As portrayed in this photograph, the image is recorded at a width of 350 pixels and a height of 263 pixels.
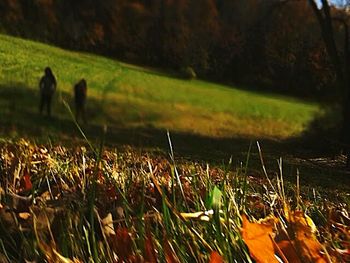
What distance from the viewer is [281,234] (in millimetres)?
1810

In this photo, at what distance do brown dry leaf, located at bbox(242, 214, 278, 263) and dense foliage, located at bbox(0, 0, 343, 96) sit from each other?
1705cm

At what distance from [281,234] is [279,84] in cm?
2228

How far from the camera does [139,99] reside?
29.1 metres

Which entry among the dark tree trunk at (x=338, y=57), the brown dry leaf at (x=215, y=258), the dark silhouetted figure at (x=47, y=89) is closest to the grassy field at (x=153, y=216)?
the brown dry leaf at (x=215, y=258)

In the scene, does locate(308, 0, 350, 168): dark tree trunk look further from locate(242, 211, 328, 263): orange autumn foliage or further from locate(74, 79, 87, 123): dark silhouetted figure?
locate(242, 211, 328, 263): orange autumn foliage

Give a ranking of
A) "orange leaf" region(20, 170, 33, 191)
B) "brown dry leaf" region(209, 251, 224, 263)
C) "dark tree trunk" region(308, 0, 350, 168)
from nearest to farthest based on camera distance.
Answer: "brown dry leaf" region(209, 251, 224, 263) → "orange leaf" region(20, 170, 33, 191) → "dark tree trunk" region(308, 0, 350, 168)

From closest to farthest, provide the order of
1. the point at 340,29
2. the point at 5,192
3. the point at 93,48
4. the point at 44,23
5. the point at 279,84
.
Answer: the point at 5,192 < the point at 340,29 < the point at 279,84 < the point at 44,23 < the point at 93,48

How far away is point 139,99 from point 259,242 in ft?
90.2

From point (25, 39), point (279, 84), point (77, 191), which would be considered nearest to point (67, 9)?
point (25, 39)

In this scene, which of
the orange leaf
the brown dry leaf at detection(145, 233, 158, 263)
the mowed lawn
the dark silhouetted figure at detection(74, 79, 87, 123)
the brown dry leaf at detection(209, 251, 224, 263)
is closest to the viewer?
the brown dry leaf at detection(209, 251, 224, 263)

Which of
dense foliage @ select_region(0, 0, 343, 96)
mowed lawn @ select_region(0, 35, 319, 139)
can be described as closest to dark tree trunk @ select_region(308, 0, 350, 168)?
dense foliage @ select_region(0, 0, 343, 96)

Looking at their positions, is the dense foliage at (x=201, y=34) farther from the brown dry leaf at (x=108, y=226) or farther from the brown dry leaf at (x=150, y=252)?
the brown dry leaf at (x=150, y=252)

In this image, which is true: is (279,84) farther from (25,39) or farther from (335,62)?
(25,39)

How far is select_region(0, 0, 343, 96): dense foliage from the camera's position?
19969 millimetres
